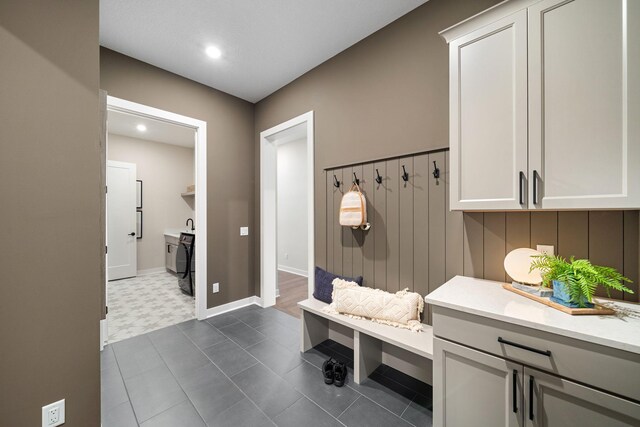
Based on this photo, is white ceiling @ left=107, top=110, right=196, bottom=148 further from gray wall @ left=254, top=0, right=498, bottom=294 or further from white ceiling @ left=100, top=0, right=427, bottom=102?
gray wall @ left=254, top=0, right=498, bottom=294

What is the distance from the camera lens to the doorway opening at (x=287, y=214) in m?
2.82

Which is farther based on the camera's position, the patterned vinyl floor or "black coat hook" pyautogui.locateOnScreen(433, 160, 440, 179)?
the patterned vinyl floor

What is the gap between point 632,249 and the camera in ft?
3.88

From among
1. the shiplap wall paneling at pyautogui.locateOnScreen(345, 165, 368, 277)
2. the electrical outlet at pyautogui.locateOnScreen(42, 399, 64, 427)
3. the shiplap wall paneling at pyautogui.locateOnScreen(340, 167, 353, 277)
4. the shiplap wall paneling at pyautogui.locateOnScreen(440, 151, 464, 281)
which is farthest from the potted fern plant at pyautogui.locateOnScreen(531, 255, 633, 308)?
the electrical outlet at pyautogui.locateOnScreen(42, 399, 64, 427)

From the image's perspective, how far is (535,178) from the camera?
1.21 meters

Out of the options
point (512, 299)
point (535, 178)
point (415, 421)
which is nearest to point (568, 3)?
point (535, 178)

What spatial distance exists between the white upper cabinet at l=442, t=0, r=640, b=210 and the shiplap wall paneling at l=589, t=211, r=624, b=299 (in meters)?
0.29

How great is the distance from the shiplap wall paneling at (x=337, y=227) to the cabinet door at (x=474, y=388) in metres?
1.24

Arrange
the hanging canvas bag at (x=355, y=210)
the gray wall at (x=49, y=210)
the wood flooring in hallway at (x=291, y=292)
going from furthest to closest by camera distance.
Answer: the wood flooring in hallway at (x=291, y=292) → the hanging canvas bag at (x=355, y=210) → the gray wall at (x=49, y=210)

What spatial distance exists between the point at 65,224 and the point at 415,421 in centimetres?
221

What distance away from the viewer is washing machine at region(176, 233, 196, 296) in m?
3.72

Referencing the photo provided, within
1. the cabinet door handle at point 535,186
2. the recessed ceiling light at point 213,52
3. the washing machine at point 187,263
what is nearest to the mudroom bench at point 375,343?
the cabinet door handle at point 535,186

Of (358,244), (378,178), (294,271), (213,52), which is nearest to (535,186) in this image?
(378,178)

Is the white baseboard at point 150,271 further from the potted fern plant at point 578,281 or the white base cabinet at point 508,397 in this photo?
the potted fern plant at point 578,281
